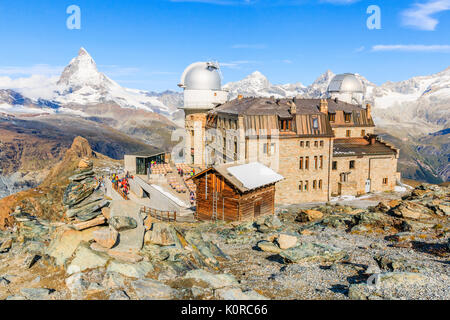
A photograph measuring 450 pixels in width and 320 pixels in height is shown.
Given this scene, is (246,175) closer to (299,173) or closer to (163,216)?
(163,216)

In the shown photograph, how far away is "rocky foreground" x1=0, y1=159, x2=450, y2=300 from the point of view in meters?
11.9

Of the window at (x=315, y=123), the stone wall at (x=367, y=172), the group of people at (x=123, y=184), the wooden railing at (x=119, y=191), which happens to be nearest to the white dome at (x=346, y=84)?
the stone wall at (x=367, y=172)

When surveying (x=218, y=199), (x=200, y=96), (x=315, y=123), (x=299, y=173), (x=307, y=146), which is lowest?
(x=218, y=199)

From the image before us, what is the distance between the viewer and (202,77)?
168ft

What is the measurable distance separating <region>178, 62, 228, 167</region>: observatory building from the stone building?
255cm

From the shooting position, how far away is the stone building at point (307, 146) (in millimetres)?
37375

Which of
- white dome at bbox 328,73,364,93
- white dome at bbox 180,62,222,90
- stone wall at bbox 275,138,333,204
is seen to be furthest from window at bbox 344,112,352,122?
white dome at bbox 180,62,222,90

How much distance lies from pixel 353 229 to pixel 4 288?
1948cm

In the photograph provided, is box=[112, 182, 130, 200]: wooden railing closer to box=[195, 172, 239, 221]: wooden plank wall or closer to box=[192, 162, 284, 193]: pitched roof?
box=[195, 172, 239, 221]: wooden plank wall

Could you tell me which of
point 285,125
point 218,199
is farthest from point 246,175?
point 285,125

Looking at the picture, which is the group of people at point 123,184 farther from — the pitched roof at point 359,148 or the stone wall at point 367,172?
the pitched roof at point 359,148

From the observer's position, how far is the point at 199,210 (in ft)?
100

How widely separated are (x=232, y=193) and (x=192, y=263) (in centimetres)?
1398

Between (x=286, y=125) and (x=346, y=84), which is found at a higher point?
(x=346, y=84)
